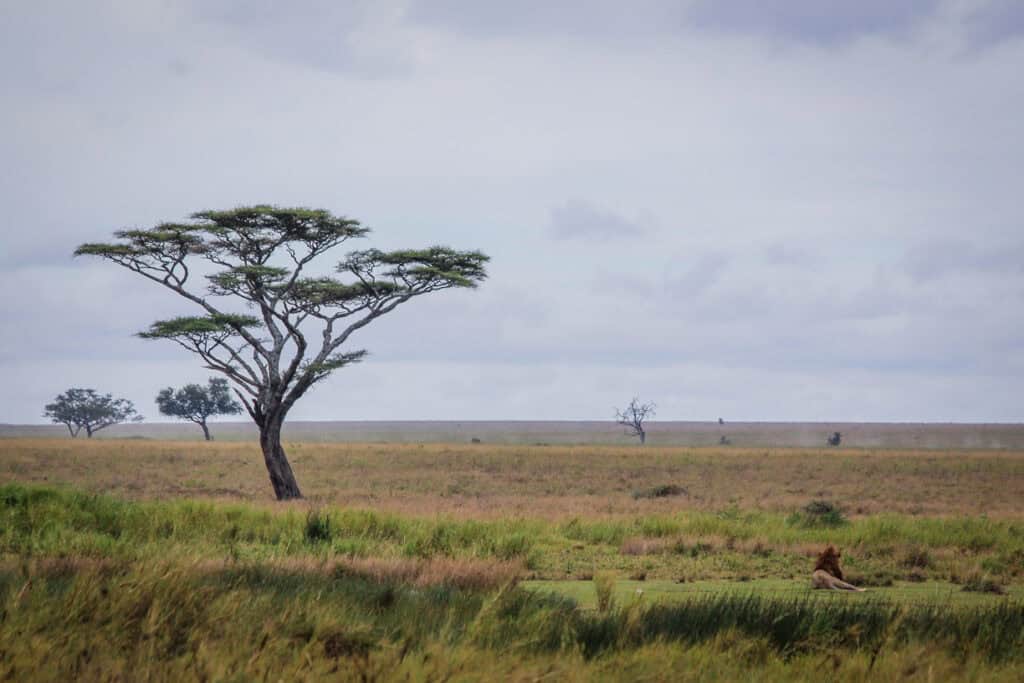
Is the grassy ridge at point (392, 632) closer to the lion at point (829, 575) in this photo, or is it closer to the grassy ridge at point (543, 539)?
the lion at point (829, 575)

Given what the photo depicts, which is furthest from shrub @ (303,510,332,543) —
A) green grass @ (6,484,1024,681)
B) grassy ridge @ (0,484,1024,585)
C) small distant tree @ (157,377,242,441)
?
small distant tree @ (157,377,242,441)

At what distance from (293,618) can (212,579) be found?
197 centimetres

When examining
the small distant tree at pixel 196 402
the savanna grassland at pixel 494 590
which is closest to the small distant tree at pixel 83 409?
the small distant tree at pixel 196 402

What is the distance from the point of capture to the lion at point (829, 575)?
15570 mm

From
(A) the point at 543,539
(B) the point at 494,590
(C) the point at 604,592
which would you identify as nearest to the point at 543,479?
(A) the point at 543,539

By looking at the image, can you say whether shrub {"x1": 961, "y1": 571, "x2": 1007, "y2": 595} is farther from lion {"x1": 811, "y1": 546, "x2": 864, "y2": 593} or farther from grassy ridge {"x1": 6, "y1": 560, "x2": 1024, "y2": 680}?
grassy ridge {"x1": 6, "y1": 560, "x2": 1024, "y2": 680}

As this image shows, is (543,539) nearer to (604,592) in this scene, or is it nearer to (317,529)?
(317,529)

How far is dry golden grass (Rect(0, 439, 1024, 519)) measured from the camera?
3488 cm

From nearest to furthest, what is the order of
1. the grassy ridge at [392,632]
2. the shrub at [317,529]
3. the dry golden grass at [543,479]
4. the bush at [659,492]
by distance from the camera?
the grassy ridge at [392,632], the shrub at [317,529], the dry golden grass at [543,479], the bush at [659,492]

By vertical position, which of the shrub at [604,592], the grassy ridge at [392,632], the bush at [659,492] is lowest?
the bush at [659,492]

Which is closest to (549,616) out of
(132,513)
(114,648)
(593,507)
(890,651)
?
(890,651)

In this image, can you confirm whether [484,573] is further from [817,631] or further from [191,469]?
[191,469]

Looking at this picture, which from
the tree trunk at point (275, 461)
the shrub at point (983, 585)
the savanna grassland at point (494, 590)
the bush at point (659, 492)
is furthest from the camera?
the bush at point (659, 492)

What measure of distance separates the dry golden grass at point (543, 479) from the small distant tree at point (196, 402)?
59.0 metres
